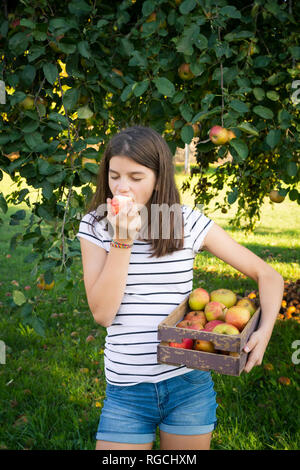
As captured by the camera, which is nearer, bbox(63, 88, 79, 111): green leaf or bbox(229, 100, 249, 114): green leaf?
bbox(229, 100, 249, 114): green leaf

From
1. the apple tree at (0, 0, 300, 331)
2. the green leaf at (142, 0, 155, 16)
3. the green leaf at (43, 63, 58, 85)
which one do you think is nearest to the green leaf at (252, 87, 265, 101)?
the apple tree at (0, 0, 300, 331)

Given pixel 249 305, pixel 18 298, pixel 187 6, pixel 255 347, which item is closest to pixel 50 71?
pixel 187 6

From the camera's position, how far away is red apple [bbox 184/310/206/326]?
132 cm

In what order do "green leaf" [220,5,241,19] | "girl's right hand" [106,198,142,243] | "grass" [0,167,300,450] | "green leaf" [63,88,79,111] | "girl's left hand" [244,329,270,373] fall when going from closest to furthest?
"girl's right hand" [106,198,142,243] < "girl's left hand" [244,329,270,373] < "green leaf" [220,5,241,19] < "green leaf" [63,88,79,111] < "grass" [0,167,300,450]

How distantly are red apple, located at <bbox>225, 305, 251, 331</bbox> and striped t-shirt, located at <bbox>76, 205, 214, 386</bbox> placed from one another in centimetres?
17

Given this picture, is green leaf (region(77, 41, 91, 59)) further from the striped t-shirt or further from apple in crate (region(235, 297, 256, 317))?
apple in crate (region(235, 297, 256, 317))

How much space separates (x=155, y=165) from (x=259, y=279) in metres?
0.49

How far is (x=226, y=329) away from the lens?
3.89ft

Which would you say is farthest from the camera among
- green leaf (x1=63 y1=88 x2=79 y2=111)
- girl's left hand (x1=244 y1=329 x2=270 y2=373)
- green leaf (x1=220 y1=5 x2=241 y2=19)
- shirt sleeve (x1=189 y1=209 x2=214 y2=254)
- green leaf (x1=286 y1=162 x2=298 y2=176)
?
green leaf (x1=286 y1=162 x2=298 y2=176)

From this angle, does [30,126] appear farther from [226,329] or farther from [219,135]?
[226,329]

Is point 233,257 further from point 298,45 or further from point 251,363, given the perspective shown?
point 298,45

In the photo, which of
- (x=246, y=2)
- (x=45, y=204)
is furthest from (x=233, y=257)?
(x=246, y=2)
